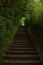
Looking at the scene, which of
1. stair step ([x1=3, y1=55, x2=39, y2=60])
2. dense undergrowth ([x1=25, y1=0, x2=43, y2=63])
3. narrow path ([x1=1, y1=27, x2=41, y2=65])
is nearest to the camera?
dense undergrowth ([x1=25, y1=0, x2=43, y2=63])

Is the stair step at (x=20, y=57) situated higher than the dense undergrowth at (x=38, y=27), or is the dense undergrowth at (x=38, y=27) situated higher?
the dense undergrowth at (x=38, y=27)

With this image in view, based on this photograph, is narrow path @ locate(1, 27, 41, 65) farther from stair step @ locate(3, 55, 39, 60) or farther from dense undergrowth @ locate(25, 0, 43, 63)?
dense undergrowth @ locate(25, 0, 43, 63)

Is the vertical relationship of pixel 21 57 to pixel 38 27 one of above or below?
below

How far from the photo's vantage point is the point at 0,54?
7.14 metres

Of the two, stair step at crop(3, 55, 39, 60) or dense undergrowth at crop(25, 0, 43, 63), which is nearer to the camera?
dense undergrowth at crop(25, 0, 43, 63)

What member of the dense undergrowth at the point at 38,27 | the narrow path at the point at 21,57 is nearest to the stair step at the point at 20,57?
the narrow path at the point at 21,57

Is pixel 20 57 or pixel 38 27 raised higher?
pixel 38 27

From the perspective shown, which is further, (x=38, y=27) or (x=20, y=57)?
(x=20, y=57)

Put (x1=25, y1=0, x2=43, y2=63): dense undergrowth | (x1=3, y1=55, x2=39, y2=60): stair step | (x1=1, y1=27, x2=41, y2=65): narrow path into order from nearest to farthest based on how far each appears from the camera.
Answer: (x1=25, y1=0, x2=43, y2=63): dense undergrowth
(x1=1, y1=27, x2=41, y2=65): narrow path
(x1=3, y1=55, x2=39, y2=60): stair step

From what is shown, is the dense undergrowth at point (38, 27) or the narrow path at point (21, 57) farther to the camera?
the narrow path at point (21, 57)

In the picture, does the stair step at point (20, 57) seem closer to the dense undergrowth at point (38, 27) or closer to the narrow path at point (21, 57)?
the narrow path at point (21, 57)

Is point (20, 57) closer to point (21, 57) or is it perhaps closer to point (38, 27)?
point (21, 57)

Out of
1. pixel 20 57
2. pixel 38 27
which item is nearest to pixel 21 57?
pixel 20 57

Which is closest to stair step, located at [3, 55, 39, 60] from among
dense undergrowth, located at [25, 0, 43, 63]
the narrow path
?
the narrow path
